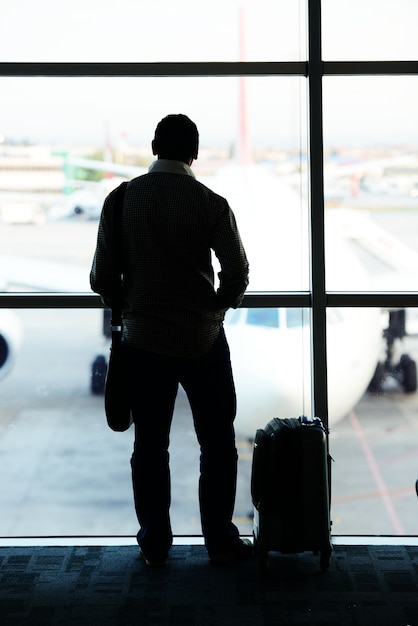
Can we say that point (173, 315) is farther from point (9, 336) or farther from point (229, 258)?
point (9, 336)

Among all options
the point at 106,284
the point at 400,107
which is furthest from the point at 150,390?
the point at 400,107

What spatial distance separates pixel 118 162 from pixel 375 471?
166 cm

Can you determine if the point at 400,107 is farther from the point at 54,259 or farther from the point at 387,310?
the point at 54,259

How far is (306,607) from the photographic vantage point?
2311 millimetres

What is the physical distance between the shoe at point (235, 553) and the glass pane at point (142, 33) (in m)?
1.89

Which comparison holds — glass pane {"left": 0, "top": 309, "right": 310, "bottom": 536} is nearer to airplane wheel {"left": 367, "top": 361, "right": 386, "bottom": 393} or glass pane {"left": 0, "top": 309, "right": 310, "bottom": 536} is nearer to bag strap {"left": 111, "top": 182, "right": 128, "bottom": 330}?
airplane wheel {"left": 367, "top": 361, "right": 386, "bottom": 393}

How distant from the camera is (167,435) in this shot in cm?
262

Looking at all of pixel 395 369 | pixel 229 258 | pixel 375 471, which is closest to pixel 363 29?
pixel 229 258

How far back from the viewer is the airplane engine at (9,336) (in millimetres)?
3029

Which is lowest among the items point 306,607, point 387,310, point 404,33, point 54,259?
point 306,607

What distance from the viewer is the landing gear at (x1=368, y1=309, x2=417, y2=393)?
→ 3037 millimetres

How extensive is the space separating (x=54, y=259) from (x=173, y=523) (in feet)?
3.89

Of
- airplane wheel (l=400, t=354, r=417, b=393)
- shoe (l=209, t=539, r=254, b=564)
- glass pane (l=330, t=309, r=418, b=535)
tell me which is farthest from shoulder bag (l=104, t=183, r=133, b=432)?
airplane wheel (l=400, t=354, r=417, b=393)

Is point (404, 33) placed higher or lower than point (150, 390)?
higher
